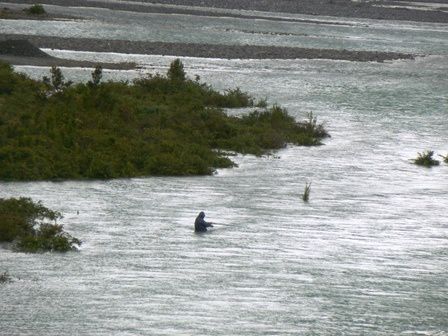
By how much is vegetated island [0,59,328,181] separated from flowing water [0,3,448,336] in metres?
0.47

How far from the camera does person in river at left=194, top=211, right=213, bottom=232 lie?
69.5ft

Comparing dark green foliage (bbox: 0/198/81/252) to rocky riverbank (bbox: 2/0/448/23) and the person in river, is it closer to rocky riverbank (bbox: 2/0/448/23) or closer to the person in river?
the person in river

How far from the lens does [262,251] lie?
20484 millimetres

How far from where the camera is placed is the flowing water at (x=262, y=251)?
1675 centimetres

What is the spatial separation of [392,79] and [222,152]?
24.0 meters

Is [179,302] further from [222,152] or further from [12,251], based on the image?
[222,152]

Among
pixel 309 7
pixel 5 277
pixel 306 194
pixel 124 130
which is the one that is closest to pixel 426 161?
pixel 306 194

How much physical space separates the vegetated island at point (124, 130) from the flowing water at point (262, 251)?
47 cm

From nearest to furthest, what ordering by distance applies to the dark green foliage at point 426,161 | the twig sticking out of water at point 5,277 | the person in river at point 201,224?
the twig sticking out of water at point 5,277 < the person in river at point 201,224 < the dark green foliage at point 426,161

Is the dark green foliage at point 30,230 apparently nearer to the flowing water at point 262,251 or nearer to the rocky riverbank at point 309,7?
the flowing water at point 262,251

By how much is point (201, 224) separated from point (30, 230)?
2995 mm

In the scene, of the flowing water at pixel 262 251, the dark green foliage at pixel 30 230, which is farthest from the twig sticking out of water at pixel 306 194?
the dark green foliage at pixel 30 230

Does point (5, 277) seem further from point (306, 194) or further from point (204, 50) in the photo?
point (204, 50)

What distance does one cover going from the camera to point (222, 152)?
2930 centimetres
